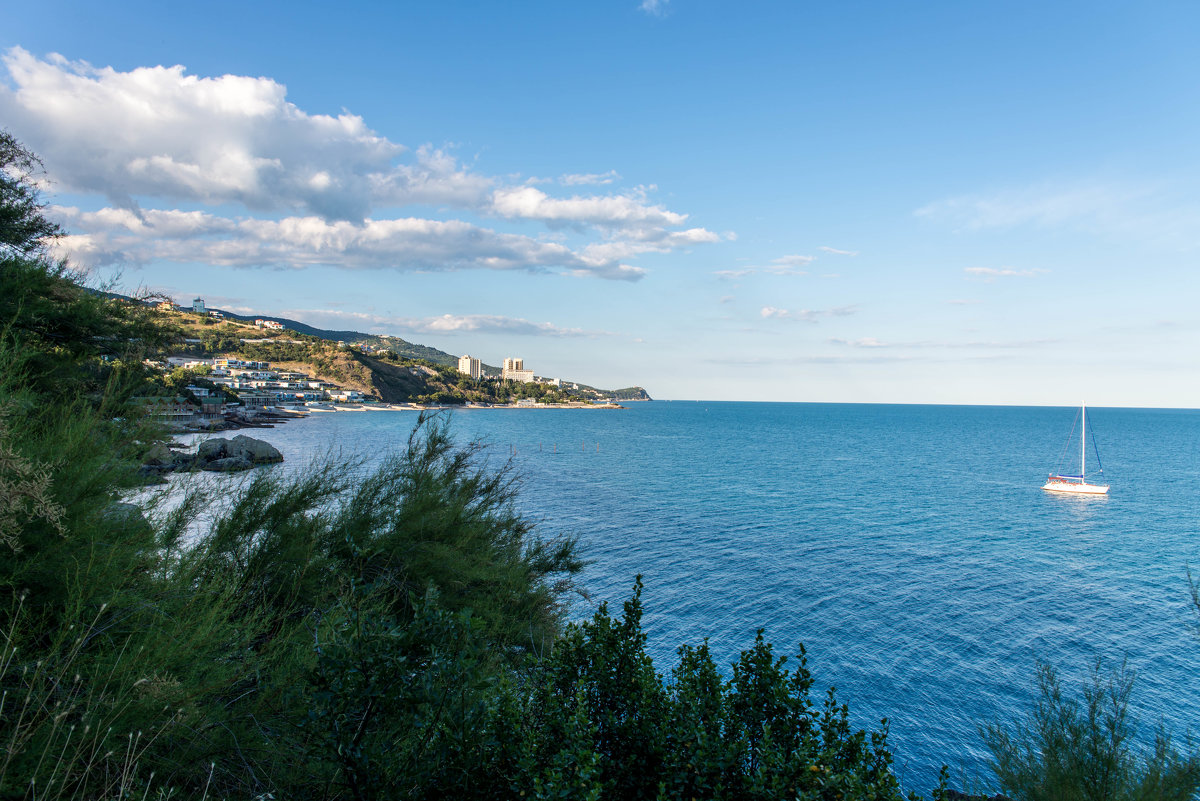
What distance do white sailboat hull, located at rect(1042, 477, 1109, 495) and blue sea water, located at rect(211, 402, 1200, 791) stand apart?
3.99 feet

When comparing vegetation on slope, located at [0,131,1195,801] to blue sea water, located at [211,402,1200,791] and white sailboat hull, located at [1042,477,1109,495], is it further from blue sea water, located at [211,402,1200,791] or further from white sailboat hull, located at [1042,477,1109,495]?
white sailboat hull, located at [1042,477,1109,495]

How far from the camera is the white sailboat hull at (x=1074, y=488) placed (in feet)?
144

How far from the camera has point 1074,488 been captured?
4456 centimetres

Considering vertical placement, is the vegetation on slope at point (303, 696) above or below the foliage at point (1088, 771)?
above

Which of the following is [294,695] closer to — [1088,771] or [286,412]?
[1088,771]

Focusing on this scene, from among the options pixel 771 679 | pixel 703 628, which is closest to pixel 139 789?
pixel 771 679

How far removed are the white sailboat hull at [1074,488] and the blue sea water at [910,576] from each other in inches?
47.9

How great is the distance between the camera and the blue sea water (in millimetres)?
15492

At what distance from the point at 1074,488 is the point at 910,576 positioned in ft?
104

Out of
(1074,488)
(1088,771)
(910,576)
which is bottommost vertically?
(910,576)

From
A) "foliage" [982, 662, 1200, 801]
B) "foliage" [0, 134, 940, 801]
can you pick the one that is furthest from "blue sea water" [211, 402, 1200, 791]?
"foliage" [0, 134, 940, 801]

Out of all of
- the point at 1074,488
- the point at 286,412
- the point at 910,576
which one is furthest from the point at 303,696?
the point at 286,412

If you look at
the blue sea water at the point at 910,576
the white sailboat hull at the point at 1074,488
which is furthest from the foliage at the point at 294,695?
the white sailboat hull at the point at 1074,488

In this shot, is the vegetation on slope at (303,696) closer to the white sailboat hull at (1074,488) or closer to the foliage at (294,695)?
the foliage at (294,695)
